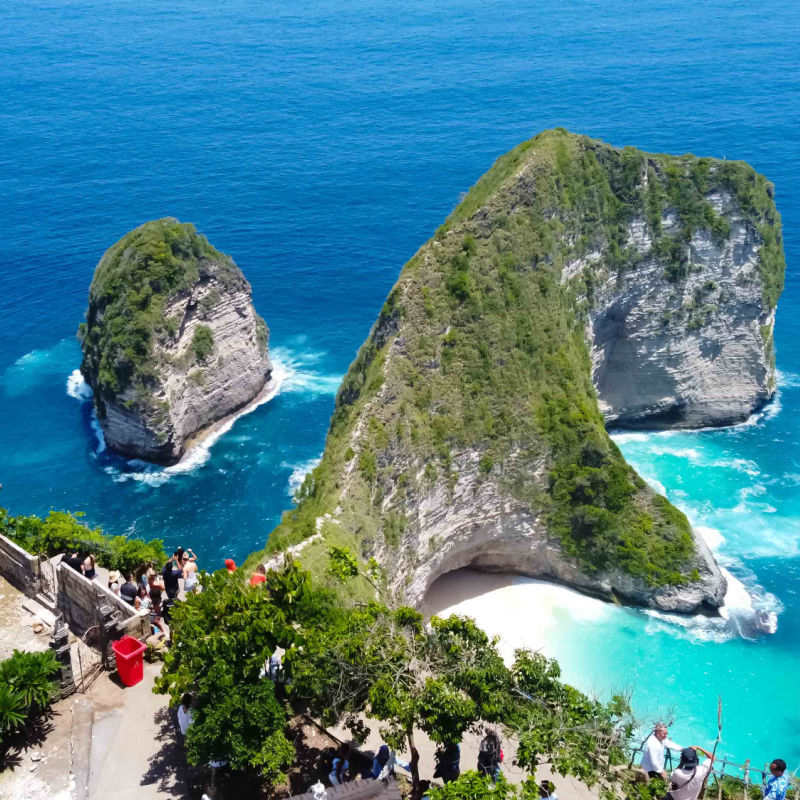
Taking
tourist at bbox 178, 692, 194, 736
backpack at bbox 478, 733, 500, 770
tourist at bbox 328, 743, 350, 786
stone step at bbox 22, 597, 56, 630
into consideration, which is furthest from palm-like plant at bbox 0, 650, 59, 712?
backpack at bbox 478, 733, 500, 770

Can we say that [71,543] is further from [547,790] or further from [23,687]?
[547,790]

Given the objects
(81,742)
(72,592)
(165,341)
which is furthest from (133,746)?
(165,341)

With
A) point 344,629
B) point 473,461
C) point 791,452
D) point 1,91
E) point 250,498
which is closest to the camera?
point 344,629

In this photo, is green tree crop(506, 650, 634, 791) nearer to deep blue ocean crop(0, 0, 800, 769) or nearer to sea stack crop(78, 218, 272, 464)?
deep blue ocean crop(0, 0, 800, 769)

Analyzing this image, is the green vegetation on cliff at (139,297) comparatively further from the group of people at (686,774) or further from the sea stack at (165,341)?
the group of people at (686,774)

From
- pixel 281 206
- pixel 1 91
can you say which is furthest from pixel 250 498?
pixel 1 91

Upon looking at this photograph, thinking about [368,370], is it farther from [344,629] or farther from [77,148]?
[77,148]

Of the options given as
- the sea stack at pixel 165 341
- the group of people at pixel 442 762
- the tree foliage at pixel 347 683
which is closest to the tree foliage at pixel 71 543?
the tree foliage at pixel 347 683
